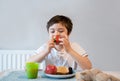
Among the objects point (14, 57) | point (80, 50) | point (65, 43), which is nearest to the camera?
point (65, 43)

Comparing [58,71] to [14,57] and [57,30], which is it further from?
[14,57]

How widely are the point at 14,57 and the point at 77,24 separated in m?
0.80

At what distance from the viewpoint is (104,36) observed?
2.52 metres

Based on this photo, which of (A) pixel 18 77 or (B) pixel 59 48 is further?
(B) pixel 59 48

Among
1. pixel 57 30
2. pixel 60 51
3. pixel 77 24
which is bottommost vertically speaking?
pixel 60 51

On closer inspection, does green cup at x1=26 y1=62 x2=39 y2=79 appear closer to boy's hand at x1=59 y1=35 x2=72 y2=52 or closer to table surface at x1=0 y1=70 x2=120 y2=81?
table surface at x1=0 y1=70 x2=120 y2=81

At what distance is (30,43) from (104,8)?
3.04 ft

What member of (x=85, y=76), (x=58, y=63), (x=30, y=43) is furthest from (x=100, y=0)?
(x=85, y=76)

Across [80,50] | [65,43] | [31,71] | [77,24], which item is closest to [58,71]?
[31,71]

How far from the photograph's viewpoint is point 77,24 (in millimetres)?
2520

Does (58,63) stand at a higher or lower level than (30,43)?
lower

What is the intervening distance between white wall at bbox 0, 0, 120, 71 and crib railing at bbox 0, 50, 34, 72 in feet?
0.29

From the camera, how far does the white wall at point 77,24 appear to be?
251cm

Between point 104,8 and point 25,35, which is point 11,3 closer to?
point 25,35
